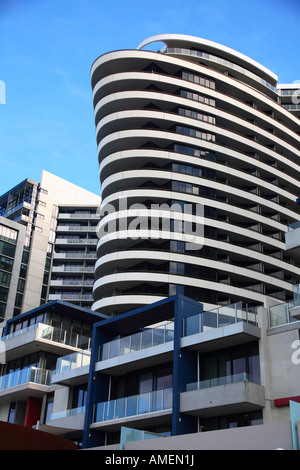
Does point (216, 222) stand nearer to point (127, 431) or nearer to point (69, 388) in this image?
point (69, 388)

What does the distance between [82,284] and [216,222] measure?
3989 cm

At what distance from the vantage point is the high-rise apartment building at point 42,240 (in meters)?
87.3

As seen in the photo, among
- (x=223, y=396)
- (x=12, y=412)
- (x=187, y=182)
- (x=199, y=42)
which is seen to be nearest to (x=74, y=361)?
(x=12, y=412)

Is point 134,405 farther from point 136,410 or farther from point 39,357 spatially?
point 39,357

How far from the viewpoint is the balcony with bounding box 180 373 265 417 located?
87.0 ft

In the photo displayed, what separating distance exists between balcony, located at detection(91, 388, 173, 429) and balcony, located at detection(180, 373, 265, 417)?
131cm

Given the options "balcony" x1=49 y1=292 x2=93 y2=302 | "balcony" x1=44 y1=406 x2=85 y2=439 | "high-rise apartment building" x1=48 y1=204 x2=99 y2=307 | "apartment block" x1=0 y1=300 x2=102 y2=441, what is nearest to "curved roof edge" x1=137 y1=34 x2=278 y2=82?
"high-rise apartment building" x1=48 y1=204 x2=99 y2=307

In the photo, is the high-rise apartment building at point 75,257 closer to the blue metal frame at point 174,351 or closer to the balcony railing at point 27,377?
the balcony railing at point 27,377

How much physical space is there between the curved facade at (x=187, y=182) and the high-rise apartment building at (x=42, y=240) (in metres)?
26.4

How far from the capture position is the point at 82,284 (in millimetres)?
96062

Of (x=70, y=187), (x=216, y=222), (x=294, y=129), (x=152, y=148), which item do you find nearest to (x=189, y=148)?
(x=152, y=148)

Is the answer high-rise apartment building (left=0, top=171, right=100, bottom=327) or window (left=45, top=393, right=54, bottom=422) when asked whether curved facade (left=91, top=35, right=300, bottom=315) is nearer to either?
window (left=45, top=393, right=54, bottom=422)

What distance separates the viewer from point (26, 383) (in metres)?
39.8

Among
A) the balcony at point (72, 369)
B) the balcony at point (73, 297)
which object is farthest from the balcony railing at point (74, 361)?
the balcony at point (73, 297)
